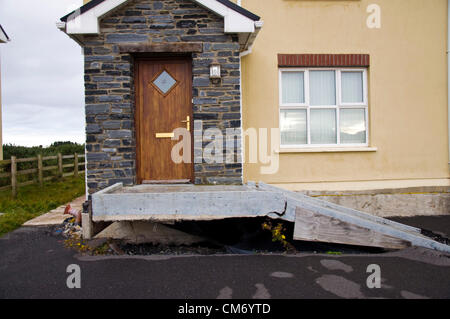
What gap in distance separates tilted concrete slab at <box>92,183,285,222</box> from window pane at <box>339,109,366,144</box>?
3360 millimetres

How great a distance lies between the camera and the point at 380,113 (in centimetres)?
665

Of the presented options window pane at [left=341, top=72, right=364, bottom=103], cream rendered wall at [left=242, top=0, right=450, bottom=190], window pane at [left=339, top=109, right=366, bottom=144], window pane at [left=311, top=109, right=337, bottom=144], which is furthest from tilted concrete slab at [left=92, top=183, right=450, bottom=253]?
window pane at [left=341, top=72, right=364, bottom=103]

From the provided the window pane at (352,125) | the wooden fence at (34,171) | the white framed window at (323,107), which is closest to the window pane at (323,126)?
the white framed window at (323,107)

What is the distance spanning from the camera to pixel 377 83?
6621mm

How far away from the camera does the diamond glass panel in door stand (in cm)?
571

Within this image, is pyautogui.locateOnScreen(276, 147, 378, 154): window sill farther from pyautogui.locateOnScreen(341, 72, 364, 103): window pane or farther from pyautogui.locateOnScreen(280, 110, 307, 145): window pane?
pyautogui.locateOnScreen(341, 72, 364, 103): window pane

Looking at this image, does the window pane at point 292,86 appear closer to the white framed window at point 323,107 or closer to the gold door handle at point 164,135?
the white framed window at point 323,107

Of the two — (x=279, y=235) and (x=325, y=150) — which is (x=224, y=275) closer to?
(x=279, y=235)

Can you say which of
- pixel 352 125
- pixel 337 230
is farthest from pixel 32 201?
pixel 352 125

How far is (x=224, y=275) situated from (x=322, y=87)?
4764 mm
